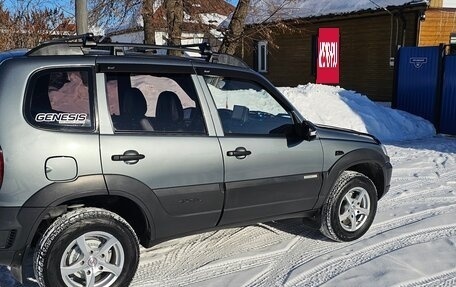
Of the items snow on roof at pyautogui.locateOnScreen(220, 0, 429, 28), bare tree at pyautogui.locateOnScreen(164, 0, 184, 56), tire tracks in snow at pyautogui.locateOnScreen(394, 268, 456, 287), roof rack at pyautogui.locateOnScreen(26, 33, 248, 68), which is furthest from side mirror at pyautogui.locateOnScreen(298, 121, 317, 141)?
snow on roof at pyautogui.locateOnScreen(220, 0, 429, 28)

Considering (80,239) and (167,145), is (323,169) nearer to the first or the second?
(167,145)

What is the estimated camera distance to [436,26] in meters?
17.3

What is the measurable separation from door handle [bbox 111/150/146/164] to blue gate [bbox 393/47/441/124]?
10.6 metres

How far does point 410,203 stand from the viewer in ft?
19.8

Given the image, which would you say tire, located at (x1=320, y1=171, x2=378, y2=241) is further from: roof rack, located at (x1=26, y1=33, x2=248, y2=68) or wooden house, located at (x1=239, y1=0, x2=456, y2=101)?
wooden house, located at (x1=239, y1=0, x2=456, y2=101)

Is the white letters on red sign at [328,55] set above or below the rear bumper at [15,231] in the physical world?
above

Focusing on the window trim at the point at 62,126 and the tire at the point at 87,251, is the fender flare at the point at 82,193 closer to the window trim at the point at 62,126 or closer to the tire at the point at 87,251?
the tire at the point at 87,251

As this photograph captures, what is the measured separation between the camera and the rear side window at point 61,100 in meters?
3.24

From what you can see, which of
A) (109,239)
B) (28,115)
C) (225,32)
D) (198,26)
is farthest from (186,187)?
(198,26)

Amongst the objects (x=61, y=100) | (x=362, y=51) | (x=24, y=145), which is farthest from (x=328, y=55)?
(x=24, y=145)

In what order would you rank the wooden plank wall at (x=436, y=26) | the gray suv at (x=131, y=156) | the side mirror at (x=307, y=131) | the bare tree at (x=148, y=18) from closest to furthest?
the gray suv at (x=131, y=156), the side mirror at (x=307, y=131), the bare tree at (x=148, y=18), the wooden plank wall at (x=436, y=26)

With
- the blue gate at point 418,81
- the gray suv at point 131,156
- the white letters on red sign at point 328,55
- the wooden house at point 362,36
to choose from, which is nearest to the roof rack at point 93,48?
the gray suv at point 131,156

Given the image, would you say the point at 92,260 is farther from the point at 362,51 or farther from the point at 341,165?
the point at 362,51

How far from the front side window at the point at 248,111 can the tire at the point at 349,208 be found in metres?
0.86
